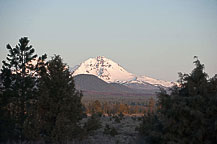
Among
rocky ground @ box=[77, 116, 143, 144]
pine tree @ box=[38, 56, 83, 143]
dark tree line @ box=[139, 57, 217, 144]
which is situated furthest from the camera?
rocky ground @ box=[77, 116, 143, 144]

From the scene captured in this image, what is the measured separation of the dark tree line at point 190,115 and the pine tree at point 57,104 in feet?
19.5

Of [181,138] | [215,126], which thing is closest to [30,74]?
[181,138]

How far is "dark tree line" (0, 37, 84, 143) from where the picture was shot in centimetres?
1625

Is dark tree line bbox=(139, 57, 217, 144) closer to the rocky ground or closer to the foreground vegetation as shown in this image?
the foreground vegetation

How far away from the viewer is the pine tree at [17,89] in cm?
1789

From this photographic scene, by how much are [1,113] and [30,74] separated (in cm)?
271

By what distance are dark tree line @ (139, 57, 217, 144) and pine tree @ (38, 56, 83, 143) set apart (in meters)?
5.95

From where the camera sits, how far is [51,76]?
668 inches

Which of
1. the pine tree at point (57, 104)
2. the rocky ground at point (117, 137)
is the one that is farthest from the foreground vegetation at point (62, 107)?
the rocky ground at point (117, 137)

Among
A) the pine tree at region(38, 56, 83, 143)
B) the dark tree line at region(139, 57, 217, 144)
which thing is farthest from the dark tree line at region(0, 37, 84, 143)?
the dark tree line at region(139, 57, 217, 144)

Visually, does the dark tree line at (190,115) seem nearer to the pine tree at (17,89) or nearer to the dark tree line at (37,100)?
the dark tree line at (37,100)

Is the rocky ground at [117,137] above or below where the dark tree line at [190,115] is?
below

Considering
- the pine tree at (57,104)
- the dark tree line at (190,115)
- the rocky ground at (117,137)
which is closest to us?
the dark tree line at (190,115)

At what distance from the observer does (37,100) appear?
57.2 feet
